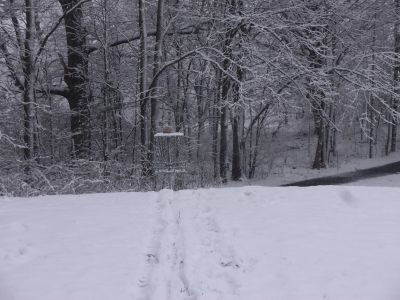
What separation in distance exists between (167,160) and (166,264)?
828cm

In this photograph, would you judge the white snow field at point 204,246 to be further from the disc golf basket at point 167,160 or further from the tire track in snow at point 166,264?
the disc golf basket at point 167,160

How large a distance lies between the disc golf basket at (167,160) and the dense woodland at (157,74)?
261 mm

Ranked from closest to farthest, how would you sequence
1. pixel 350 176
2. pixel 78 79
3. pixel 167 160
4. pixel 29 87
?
pixel 29 87 → pixel 167 160 → pixel 78 79 → pixel 350 176

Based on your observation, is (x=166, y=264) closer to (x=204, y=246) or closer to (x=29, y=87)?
(x=204, y=246)

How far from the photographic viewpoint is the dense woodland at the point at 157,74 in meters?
12.5

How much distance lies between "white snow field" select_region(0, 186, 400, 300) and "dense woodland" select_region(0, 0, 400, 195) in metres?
3.52

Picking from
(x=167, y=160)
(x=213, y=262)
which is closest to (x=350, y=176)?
(x=167, y=160)

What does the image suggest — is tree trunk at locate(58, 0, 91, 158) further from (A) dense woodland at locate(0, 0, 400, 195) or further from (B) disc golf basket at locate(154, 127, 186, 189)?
(B) disc golf basket at locate(154, 127, 186, 189)

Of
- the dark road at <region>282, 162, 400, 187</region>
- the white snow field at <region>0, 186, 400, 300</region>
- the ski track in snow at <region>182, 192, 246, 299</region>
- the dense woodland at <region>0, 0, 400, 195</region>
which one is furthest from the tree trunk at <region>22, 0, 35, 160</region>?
the dark road at <region>282, 162, 400, 187</region>

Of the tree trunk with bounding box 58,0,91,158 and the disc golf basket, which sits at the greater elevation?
the tree trunk with bounding box 58,0,91,158

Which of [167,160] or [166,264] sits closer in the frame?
[166,264]

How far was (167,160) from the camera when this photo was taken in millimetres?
13758

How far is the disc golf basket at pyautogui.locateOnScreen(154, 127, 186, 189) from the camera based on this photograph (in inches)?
482

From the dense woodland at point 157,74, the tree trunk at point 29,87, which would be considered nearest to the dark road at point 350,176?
the dense woodland at point 157,74
